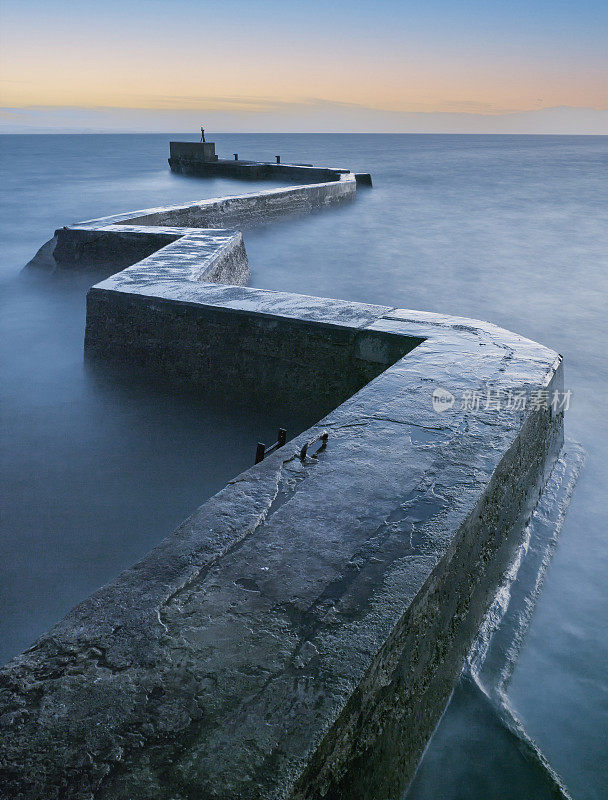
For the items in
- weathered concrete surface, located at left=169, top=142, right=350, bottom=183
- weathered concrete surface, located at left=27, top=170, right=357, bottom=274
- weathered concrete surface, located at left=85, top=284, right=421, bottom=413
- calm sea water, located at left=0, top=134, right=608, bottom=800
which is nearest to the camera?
calm sea water, located at left=0, top=134, right=608, bottom=800

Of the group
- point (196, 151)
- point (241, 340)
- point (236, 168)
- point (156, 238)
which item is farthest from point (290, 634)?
point (196, 151)

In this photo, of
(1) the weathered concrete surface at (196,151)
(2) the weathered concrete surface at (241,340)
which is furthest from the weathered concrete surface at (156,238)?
(1) the weathered concrete surface at (196,151)

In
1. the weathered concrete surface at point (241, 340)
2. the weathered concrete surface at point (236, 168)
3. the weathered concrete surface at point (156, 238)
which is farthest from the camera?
the weathered concrete surface at point (236, 168)

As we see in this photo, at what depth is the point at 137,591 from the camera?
161 cm

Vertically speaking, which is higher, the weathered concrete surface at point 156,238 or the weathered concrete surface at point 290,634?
the weathered concrete surface at point 156,238

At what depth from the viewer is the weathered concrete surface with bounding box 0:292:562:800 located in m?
1.20

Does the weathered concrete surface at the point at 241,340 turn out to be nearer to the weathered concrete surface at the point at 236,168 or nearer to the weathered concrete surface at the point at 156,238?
the weathered concrete surface at the point at 156,238

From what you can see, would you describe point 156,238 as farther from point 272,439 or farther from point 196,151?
point 196,151

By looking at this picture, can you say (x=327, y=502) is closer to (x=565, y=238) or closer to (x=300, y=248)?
(x=300, y=248)

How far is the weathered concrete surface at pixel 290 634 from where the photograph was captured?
120 cm

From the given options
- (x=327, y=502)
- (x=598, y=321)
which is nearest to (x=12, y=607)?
(x=327, y=502)

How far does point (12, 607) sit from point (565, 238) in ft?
40.8

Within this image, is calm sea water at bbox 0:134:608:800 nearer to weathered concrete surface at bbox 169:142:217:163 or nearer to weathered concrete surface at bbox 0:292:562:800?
weathered concrete surface at bbox 0:292:562:800

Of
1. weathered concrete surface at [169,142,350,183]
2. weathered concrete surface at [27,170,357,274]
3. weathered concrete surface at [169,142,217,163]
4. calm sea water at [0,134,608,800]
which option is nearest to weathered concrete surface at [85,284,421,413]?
calm sea water at [0,134,608,800]
